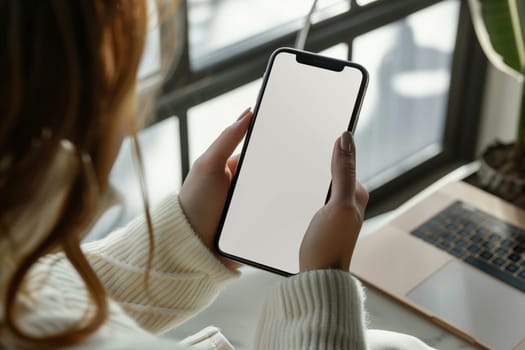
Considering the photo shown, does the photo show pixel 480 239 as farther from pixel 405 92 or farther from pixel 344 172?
pixel 405 92

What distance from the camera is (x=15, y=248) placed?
42 centimetres

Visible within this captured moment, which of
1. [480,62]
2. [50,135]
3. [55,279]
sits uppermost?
[50,135]

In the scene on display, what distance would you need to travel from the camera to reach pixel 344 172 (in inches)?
25.0

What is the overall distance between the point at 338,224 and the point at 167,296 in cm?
18

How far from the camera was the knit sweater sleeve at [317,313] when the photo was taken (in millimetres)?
564

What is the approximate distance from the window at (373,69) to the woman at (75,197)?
15.3 inches

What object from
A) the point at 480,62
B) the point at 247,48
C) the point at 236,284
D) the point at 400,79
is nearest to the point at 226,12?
the point at 247,48

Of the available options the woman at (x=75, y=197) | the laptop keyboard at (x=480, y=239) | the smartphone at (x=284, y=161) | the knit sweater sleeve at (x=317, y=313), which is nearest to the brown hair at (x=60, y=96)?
the woman at (x=75, y=197)

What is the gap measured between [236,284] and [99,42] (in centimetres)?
57

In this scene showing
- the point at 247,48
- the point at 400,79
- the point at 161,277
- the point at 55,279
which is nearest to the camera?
the point at 55,279

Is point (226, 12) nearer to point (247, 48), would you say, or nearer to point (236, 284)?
point (247, 48)

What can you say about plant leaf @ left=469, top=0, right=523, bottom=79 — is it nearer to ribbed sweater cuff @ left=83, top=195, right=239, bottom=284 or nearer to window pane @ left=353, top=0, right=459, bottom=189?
window pane @ left=353, top=0, right=459, bottom=189

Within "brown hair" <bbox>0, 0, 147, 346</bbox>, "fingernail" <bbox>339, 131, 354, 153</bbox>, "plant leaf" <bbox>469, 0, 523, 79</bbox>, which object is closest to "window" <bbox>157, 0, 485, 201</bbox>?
"plant leaf" <bbox>469, 0, 523, 79</bbox>

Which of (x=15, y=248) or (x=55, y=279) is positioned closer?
(x=15, y=248)
